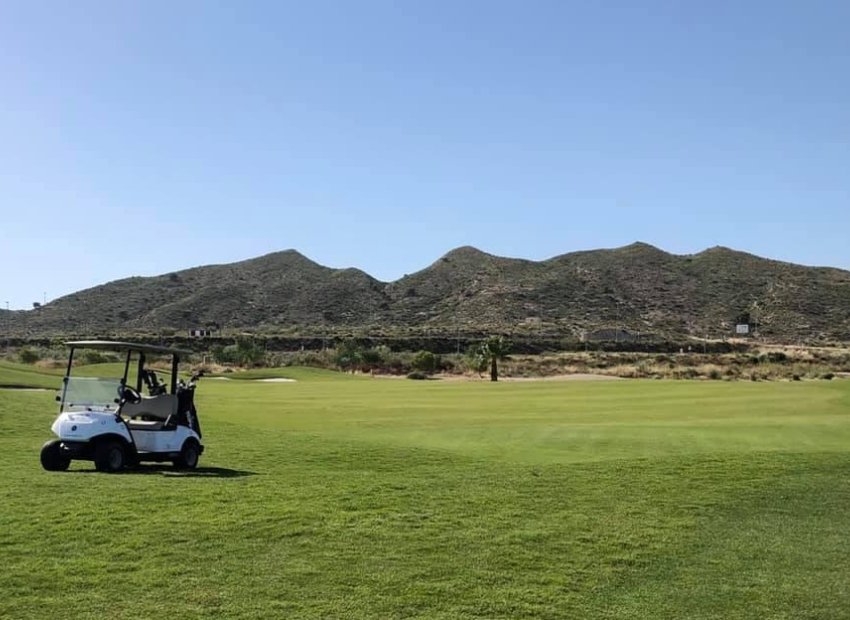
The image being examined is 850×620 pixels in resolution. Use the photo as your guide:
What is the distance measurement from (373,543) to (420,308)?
420ft

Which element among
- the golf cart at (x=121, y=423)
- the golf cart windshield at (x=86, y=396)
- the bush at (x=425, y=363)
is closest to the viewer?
the golf cart at (x=121, y=423)

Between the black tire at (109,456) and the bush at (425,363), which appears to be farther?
the bush at (425,363)

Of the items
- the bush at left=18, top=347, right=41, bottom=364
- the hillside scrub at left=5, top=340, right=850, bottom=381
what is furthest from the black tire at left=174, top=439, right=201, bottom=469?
the hillside scrub at left=5, top=340, right=850, bottom=381

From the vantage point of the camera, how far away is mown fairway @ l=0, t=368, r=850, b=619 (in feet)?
25.7

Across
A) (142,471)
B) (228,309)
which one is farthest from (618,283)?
(142,471)

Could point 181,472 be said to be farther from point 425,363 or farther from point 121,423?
point 425,363

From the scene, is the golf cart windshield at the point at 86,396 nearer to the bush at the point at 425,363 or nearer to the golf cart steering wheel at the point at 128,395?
the golf cart steering wheel at the point at 128,395

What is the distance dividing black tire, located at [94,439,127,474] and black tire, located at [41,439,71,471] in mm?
497

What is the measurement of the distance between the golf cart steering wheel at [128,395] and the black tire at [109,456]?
0.84 m

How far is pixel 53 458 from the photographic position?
1488 centimetres

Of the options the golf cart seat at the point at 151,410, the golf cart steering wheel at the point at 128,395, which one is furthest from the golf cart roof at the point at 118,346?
the golf cart seat at the point at 151,410

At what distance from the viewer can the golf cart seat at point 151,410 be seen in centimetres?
1603

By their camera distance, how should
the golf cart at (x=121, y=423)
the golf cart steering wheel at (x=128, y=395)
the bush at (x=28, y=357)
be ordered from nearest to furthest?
the golf cart at (x=121, y=423) → the golf cart steering wheel at (x=128, y=395) → the bush at (x=28, y=357)

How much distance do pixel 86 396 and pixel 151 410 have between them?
108cm
